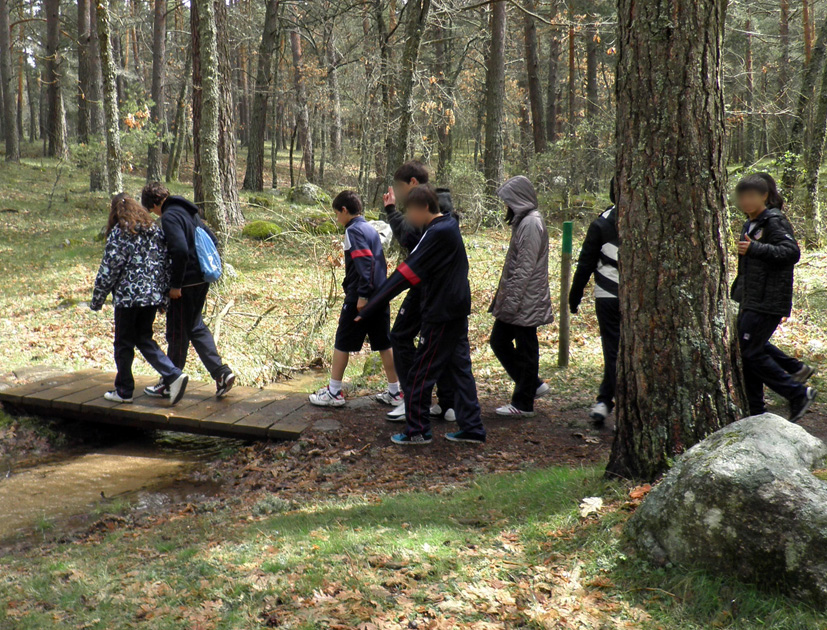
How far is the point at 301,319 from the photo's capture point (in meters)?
9.75

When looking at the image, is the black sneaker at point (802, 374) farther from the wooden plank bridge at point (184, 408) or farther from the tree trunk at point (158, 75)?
the tree trunk at point (158, 75)

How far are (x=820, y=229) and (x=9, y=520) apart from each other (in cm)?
1419

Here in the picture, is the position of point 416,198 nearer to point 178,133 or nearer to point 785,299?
point 785,299

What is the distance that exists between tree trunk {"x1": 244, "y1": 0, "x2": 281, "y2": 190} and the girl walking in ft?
62.4

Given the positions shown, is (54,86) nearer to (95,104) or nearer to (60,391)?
(95,104)

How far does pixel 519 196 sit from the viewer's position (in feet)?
19.4

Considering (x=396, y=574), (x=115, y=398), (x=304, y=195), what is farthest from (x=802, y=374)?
(x=304, y=195)

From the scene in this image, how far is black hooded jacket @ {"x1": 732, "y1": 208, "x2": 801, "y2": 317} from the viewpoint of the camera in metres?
4.97

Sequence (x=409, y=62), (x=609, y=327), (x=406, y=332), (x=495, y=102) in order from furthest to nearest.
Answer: (x=495, y=102), (x=409, y=62), (x=406, y=332), (x=609, y=327)

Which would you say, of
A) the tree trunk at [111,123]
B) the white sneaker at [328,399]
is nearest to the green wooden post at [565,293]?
the white sneaker at [328,399]

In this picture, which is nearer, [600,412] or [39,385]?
[600,412]

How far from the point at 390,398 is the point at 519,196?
95.0 inches

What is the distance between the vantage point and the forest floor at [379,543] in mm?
2980

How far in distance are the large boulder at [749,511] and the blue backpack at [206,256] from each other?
15.4ft
